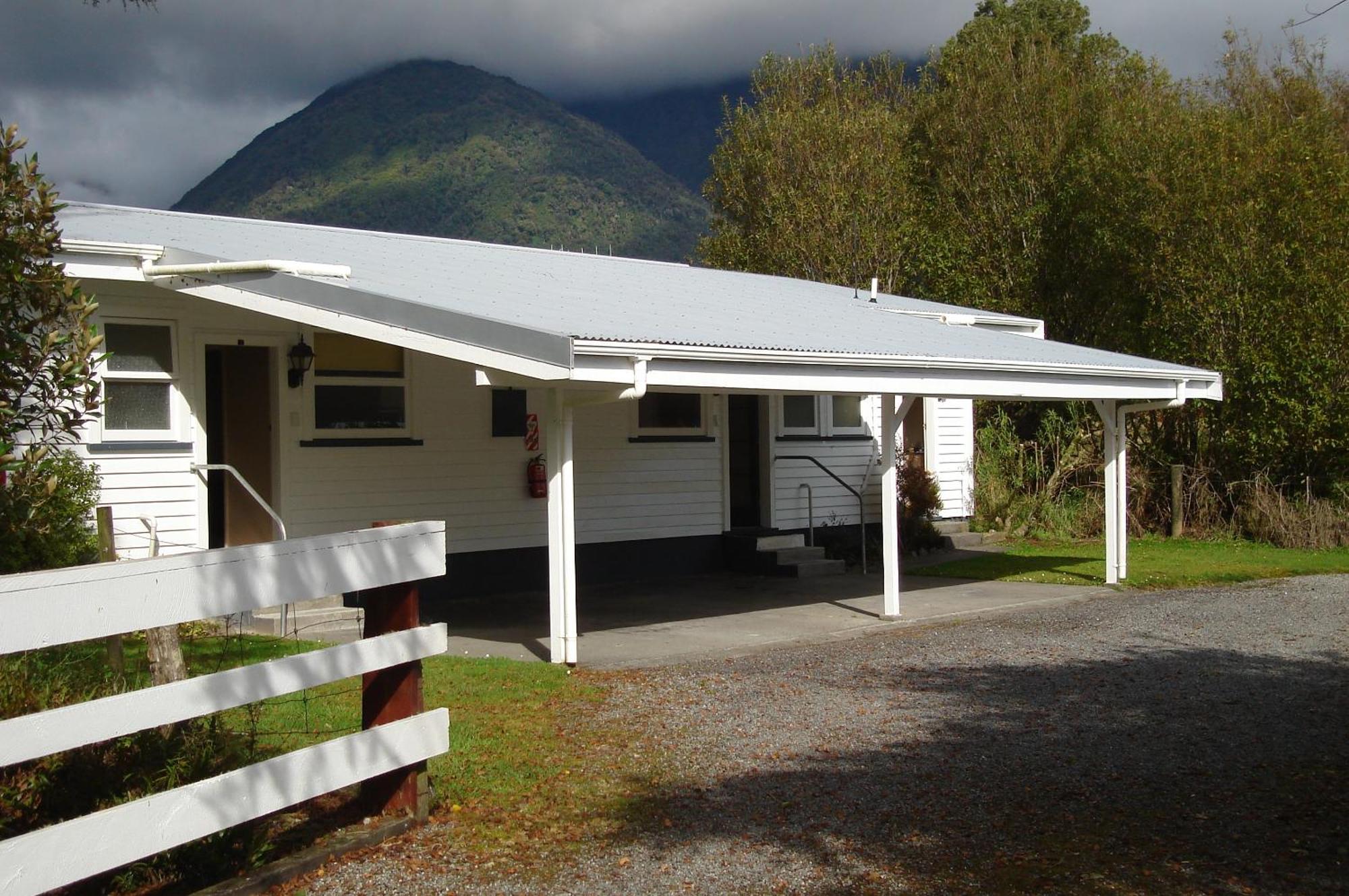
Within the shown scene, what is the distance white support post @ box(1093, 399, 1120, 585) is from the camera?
45.5 feet

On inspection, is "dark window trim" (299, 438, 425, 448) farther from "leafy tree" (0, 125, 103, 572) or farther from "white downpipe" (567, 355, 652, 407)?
"leafy tree" (0, 125, 103, 572)

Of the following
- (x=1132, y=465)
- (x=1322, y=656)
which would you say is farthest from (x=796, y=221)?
(x=1322, y=656)

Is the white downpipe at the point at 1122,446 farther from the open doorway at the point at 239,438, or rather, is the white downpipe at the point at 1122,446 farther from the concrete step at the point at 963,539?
the open doorway at the point at 239,438

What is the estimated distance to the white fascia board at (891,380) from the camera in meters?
8.98

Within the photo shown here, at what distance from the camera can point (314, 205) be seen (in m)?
91.6

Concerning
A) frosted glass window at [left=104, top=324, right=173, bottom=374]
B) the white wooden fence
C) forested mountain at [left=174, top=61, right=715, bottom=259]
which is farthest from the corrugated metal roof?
forested mountain at [left=174, top=61, right=715, bottom=259]

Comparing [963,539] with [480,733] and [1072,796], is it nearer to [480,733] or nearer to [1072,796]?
[480,733]

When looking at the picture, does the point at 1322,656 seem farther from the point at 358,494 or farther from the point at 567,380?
the point at 358,494

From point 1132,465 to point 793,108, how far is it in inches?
629

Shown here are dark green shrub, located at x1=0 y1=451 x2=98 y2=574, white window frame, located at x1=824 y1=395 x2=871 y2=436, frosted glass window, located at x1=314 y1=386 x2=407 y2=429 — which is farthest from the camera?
white window frame, located at x1=824 y1=395 x2=871 y2=436

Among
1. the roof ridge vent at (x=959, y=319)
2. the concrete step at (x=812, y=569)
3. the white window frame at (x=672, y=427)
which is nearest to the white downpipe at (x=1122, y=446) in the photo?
the roof ridge vent at (x=959, y=319)

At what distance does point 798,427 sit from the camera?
17.1 m

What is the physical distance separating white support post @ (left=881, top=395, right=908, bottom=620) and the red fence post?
6922 mm

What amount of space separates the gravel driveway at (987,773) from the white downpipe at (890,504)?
118cm
